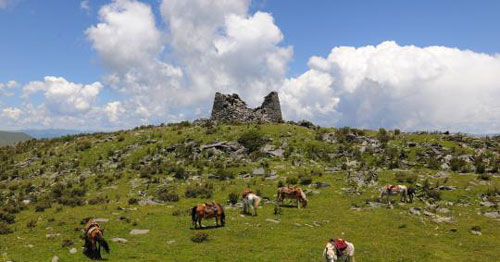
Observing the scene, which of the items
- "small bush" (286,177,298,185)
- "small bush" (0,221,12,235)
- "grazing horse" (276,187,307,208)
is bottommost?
"small bush" (0,221,12,235)

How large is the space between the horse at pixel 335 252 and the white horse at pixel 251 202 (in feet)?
32.3

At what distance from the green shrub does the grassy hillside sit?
0.45 feet

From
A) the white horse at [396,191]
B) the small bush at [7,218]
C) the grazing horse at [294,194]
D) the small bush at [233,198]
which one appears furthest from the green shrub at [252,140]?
the small bush at [7,218]

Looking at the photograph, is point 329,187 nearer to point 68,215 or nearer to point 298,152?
point 298,152

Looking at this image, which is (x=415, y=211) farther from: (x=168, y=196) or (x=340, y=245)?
(x=168, y=196)

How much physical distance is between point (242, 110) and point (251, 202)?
3690 cm

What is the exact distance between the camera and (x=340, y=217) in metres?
24.1

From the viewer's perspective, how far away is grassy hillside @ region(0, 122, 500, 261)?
730 inches

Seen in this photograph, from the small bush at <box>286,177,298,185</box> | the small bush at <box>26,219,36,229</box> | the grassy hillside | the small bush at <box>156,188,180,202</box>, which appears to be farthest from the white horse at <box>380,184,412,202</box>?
the small bush at <box>26,219,36,229</box>

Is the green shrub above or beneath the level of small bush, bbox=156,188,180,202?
above

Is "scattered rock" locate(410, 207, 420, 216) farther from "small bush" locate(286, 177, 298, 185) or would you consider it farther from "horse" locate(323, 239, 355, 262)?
"horse" locate(323, 239, 355, 262)

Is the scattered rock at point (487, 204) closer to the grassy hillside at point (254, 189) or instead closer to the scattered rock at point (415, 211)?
the grassy hillside at point (254, 189)

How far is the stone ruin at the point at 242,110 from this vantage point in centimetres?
5944

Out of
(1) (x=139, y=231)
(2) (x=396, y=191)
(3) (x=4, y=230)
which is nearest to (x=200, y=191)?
(1) (x=139, y=231)
